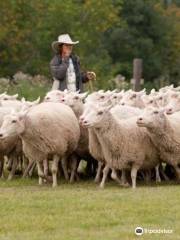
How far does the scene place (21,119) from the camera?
16.3 meters

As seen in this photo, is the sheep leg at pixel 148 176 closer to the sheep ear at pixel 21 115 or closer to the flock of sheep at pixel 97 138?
the flock of sheep at pixel 97 138

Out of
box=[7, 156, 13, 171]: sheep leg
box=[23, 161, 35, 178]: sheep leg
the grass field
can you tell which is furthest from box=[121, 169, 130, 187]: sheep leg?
box=[7, 156, 13, 171]: sheep leg

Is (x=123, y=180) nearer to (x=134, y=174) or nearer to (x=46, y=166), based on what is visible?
(x=134, y=174)

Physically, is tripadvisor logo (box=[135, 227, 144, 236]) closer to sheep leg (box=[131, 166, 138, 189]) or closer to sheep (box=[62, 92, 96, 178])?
sheep leg (box=[131, 166, 138, 189])

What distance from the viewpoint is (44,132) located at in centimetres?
1673

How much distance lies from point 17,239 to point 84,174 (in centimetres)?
727

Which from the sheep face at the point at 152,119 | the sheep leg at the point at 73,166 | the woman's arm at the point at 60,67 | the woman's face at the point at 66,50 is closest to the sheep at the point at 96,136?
the sheep leg at the point at 73,166

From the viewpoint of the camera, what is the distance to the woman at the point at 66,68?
1889 cm

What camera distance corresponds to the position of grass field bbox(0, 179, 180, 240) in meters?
11.8

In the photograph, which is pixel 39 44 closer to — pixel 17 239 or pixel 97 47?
pixel 97 47

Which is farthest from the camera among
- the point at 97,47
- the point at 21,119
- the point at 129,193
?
the point at 97,47

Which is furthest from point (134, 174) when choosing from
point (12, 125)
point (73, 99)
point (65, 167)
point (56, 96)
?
point (56, 96)

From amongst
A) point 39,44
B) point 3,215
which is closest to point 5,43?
point 39,44

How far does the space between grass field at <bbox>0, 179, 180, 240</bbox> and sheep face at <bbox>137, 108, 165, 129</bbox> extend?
97 cm
